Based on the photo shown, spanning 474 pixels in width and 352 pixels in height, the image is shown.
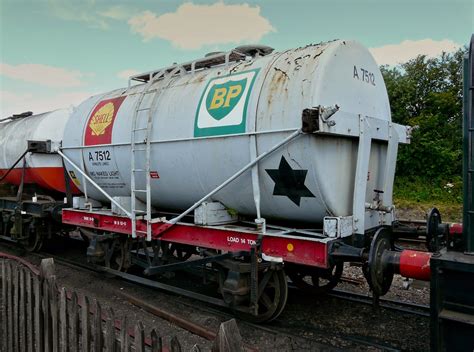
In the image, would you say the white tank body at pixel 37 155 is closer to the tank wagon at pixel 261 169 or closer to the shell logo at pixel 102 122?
the shell logo at pixel 102 122

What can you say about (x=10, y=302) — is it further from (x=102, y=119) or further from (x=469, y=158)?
(x=469, y=158)

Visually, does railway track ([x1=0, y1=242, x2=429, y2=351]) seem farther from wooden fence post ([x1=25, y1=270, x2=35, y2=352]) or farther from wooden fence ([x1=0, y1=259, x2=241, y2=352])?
wooden fence post ([x1=25, y1=270, x2=35, y2=352])

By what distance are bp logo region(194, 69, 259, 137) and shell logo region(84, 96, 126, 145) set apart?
2.22m

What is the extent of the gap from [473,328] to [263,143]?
2.81 metres

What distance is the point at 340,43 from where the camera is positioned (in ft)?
16.0

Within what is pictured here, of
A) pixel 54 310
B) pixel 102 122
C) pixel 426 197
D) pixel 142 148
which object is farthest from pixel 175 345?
pixel 426 197

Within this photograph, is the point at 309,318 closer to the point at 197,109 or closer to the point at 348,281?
the point at 348,281

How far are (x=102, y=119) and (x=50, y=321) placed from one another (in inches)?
170

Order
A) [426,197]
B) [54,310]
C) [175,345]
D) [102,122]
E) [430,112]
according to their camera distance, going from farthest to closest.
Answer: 1. [430,112]
2. [426,197]
3. [102,122]
4. [54,310]
5. [175,345]

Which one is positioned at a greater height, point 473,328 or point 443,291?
point 443,291

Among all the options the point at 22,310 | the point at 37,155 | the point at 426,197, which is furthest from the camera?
the point at 426,197

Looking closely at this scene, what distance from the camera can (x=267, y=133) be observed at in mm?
4816

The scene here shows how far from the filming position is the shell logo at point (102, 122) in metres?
7.01

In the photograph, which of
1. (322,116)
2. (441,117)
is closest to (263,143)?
(322,116)
